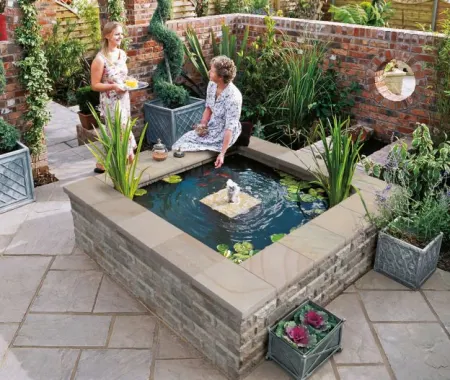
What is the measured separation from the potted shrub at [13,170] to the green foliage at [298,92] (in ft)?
9.24

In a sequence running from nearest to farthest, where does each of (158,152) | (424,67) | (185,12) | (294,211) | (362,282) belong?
(362,282) → (294,211) → (158,152) → (424,67) → (185,12)

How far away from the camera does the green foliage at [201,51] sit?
6344 millimetres

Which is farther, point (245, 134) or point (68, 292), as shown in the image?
point (245, 134)

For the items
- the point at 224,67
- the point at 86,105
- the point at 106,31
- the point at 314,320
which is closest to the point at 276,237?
the point at 314,320

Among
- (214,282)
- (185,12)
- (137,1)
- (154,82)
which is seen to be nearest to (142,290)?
(214,282)

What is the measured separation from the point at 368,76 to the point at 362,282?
3023 mm

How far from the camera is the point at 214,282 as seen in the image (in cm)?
292

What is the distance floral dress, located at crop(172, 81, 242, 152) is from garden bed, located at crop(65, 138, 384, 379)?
3.42 feet

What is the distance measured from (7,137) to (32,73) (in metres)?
0.68

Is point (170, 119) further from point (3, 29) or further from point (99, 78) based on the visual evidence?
point (3, 29)

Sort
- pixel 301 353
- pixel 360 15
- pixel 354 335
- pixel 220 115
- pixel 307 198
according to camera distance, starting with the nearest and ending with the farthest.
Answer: pixel 301 353, pixel 354 335, pixel 307 198, pixel 220 115, pixel 360 15

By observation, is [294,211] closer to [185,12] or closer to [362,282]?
[362,282]

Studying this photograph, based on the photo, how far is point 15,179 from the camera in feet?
15.6

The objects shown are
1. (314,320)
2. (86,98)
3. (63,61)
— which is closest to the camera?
(314,320)
